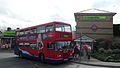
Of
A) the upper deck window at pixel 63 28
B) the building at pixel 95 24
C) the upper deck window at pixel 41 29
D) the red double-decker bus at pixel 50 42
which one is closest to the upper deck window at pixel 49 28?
the red double-decker bus at pixel 50 42

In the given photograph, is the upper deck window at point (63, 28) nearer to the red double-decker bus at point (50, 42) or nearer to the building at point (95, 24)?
the red double-decker bus at point (50, 42)

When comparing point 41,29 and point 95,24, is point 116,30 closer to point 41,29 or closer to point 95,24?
point 95,24

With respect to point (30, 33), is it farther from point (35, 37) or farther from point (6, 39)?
point (6, 39)

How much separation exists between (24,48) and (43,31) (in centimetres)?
537

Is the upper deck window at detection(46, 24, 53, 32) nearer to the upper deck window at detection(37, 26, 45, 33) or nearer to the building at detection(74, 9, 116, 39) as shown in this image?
the upper deck window at detection(37, 26, 45, 33)

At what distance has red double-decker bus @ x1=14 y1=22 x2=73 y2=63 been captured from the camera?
12.8 metres

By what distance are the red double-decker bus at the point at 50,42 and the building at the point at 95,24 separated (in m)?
12.7

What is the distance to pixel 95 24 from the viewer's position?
26922 mm

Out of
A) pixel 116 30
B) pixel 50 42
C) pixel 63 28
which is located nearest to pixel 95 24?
pixel 116 30

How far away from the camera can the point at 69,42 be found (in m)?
14.1

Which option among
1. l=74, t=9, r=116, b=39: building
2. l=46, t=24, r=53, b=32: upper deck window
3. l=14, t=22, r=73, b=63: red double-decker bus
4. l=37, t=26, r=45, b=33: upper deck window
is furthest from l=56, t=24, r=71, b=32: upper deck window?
l=74, t=9, r=116, b=39: building

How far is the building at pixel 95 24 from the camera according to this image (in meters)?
26.5

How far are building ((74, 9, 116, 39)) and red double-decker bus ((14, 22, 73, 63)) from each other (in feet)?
41.6

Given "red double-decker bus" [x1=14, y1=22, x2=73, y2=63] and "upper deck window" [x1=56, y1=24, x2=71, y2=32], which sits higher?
"upper deck window" [x1=56, y1=24, x2=71, y2=32]
